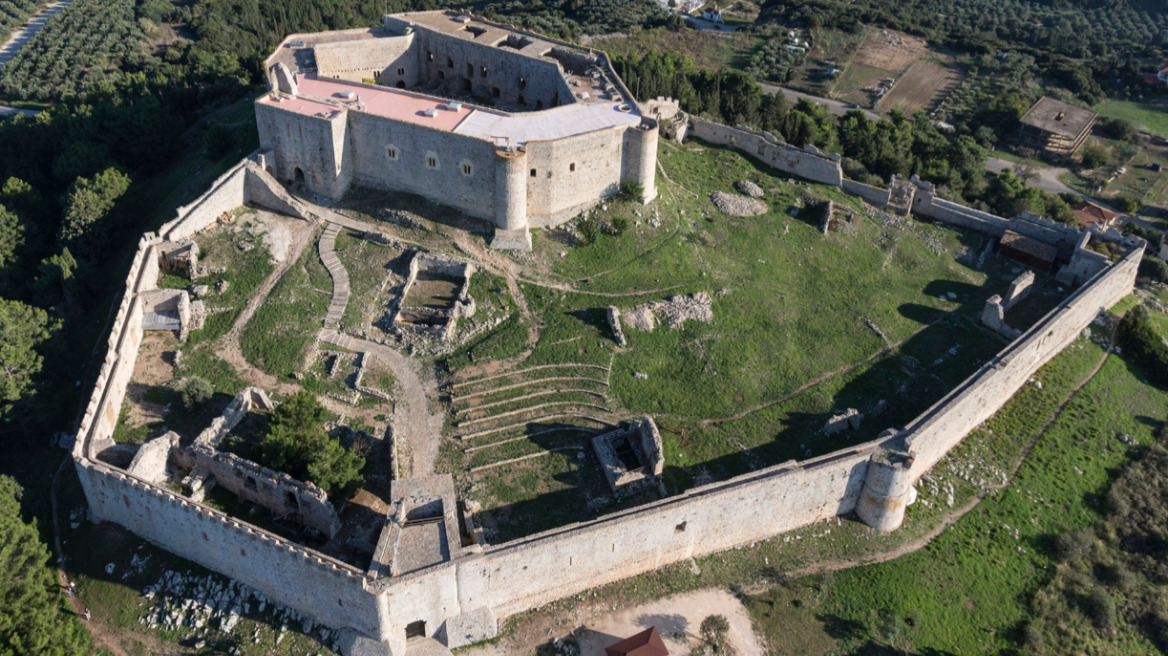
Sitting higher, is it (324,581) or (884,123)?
(884,123)

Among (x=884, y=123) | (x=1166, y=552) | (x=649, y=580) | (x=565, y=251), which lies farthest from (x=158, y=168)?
(x=1166, y=552)

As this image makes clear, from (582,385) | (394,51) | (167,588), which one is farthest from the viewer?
(394,51)

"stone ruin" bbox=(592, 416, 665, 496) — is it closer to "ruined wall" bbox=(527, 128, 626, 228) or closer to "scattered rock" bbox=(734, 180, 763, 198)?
"ruined wall" bbox=(527, 128, 626, 228)

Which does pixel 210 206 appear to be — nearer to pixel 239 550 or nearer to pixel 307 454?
pixel 307 454

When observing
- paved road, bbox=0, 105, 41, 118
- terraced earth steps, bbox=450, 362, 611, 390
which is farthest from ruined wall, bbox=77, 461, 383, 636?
paved road, bbox=0, 105, 41, 118

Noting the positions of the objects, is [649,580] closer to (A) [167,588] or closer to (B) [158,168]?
(A) [167,588]

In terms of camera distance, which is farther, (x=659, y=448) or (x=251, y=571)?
(x=659, y=448)

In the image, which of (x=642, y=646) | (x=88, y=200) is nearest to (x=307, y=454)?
(x=642, y=646)
